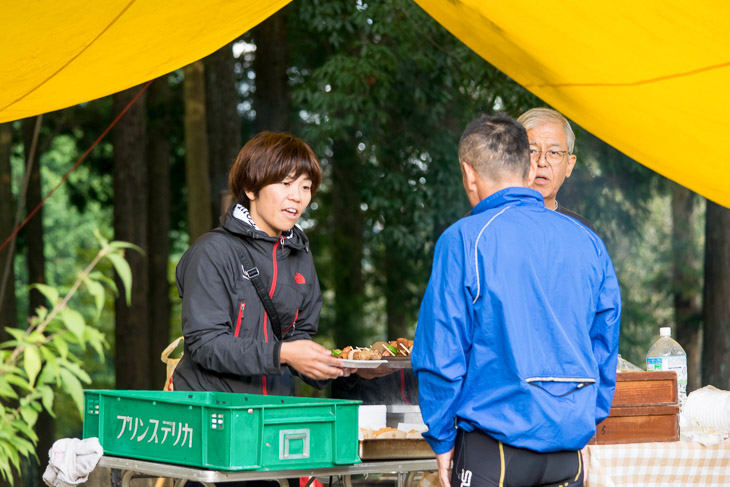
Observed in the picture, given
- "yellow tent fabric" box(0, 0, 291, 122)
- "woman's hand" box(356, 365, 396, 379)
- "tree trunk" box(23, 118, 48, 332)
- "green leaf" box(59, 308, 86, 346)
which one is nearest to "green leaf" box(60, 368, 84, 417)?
"green leaf" box(59, 308, 86, 346)

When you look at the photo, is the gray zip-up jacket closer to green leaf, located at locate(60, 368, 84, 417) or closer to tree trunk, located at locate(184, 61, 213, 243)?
green leaf, located at locate(60, 368, 84, 417)

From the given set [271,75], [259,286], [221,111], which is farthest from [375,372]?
[271,75]

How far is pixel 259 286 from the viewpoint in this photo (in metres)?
2.80

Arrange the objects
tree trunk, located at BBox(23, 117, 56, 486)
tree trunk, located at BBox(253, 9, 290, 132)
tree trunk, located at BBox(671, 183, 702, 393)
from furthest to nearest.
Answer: tree trunk, located at BBox(671, 183, 702, 393), tree trunk, located at BBox(23, 117, 56, 486), tree trunk, located at BBox(253, 9, 290, 132)

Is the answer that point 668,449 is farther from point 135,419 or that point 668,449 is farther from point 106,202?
point 106,202

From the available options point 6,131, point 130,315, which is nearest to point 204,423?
point 6,131

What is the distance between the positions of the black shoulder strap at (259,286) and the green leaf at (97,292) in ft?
1.88

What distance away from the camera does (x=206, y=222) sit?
9008 mm

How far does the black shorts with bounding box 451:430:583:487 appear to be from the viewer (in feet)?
7.38

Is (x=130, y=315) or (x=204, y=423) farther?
(x=130, y=315)

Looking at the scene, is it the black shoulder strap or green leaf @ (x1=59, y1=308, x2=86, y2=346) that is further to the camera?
the black shoulder strap

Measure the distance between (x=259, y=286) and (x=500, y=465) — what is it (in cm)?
96

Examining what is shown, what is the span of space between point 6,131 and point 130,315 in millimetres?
2687

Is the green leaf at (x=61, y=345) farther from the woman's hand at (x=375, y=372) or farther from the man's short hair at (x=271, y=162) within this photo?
the woman's hand at (x=375, y=372)
